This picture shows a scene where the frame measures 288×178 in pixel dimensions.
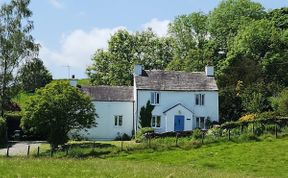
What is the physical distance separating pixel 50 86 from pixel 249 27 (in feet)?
138

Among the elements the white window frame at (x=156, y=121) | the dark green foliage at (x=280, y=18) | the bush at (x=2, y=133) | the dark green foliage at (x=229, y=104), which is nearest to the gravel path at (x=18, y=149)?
the bush at (x=2, y=133)

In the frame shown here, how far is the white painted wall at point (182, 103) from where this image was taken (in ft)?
199

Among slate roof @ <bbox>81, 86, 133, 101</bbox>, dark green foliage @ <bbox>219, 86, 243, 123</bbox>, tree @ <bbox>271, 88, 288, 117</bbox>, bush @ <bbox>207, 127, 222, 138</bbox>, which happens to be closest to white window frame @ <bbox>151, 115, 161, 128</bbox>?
slate roof @ <bbox>81, 86, 133, 101</bbox>

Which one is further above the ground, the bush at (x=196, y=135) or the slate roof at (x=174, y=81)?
the slate roof at (x=174, y=81)

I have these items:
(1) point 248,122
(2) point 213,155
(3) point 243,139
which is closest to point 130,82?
(1) point 248,122

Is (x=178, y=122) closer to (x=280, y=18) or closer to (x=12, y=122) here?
(x=12, y=122)

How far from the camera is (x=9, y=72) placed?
64.1 metres

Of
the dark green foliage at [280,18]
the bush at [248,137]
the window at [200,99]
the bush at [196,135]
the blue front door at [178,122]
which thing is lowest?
the bush at [248,137]

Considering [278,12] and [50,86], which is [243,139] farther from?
[278,12]

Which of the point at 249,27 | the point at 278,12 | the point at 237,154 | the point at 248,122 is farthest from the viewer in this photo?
the point at 278,12

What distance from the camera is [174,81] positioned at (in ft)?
205

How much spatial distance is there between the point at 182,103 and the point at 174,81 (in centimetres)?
280

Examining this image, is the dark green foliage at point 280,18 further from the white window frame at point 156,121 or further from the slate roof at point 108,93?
the white window frame at point 156,121

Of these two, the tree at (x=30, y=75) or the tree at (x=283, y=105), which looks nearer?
the tree at (x=283, y=105)
